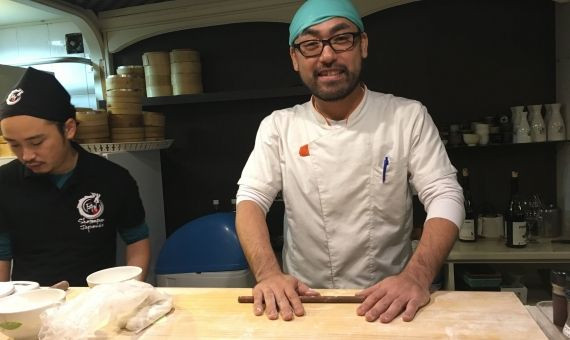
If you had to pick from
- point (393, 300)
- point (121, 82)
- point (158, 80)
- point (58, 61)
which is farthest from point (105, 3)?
point (393, 300)

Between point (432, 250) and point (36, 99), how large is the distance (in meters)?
1.43

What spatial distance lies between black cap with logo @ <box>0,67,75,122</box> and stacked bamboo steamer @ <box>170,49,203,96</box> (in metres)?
1.05

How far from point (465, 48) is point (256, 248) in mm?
1997

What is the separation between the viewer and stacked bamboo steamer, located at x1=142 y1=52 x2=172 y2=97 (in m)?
2.70

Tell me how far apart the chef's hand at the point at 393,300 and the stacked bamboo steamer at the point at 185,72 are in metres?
2.03

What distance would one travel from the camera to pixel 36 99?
164 centimetres

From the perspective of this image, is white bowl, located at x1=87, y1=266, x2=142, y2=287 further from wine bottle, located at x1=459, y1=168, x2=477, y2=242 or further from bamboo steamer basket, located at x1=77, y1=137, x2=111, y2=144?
wine bottle, located at x1=459, y1=168, x2=477, y2=242

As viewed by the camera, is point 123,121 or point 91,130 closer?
point 91,130

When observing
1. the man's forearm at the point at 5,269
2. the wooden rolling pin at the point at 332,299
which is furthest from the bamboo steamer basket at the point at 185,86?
the wooden rolling pin at the point at 332,299

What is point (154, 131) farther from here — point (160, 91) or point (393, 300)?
point (393, 300)

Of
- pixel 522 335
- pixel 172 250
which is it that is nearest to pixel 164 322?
pixel 522 335

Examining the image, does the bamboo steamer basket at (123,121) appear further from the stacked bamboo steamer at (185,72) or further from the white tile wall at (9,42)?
the white tile wall at (9,42)

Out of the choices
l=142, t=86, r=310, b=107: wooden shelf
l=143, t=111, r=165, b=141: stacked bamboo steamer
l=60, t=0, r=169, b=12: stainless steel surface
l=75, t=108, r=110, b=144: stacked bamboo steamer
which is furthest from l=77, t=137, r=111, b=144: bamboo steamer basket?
l=60, t=0, r=169, b=12: stainless steel surface

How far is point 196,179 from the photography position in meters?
3.11
